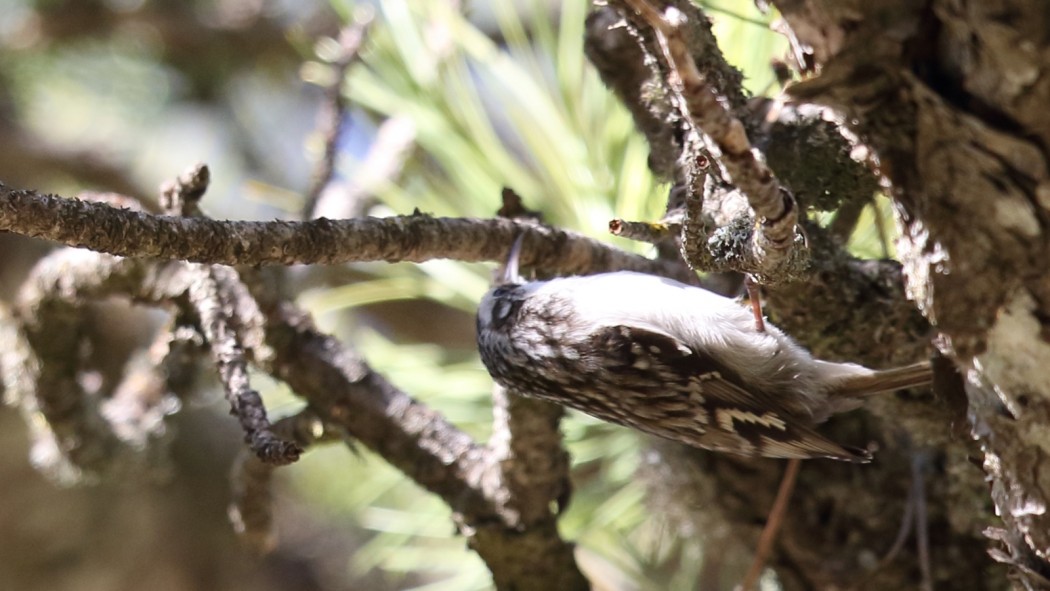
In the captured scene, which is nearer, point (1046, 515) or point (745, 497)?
point (1046, 515)

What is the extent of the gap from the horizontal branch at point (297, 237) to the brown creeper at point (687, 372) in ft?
0.16

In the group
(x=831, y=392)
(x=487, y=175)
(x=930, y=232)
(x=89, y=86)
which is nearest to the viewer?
(x=930, y=232)

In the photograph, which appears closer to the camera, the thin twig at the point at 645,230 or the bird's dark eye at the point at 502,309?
the thin twig at the point at 645,230

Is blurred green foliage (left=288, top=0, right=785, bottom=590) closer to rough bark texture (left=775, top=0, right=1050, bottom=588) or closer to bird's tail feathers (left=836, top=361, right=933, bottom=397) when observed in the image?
bird's tail feathers (left=836, top=361, right=933, bottom=397)

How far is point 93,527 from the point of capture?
2.59m

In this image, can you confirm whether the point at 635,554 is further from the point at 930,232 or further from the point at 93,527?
the point at 93,527

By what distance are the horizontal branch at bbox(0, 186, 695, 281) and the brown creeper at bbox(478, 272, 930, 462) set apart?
0.16 ft

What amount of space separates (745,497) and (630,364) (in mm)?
313

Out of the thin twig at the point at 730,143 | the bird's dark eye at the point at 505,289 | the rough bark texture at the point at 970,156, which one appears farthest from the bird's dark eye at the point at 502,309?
the rough bark texture at the point at 970,156

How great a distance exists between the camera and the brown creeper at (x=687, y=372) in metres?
1.05

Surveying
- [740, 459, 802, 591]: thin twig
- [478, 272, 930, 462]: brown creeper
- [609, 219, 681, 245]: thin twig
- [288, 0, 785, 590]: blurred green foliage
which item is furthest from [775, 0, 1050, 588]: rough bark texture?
[288, 0, 785, 590]: blurred green foliage

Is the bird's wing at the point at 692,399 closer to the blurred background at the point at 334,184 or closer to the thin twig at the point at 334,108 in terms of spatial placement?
the blurred background at the point at 334,184

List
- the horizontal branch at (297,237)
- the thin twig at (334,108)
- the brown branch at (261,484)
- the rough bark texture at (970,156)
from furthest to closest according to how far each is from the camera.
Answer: the thin twig at (334,108) → the brown branch at (261,484) → the horizontal branch at (297,237) → the rough bark texture at (970,156)

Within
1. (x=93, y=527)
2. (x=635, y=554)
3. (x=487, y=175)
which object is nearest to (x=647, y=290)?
(x=487, y=175)
